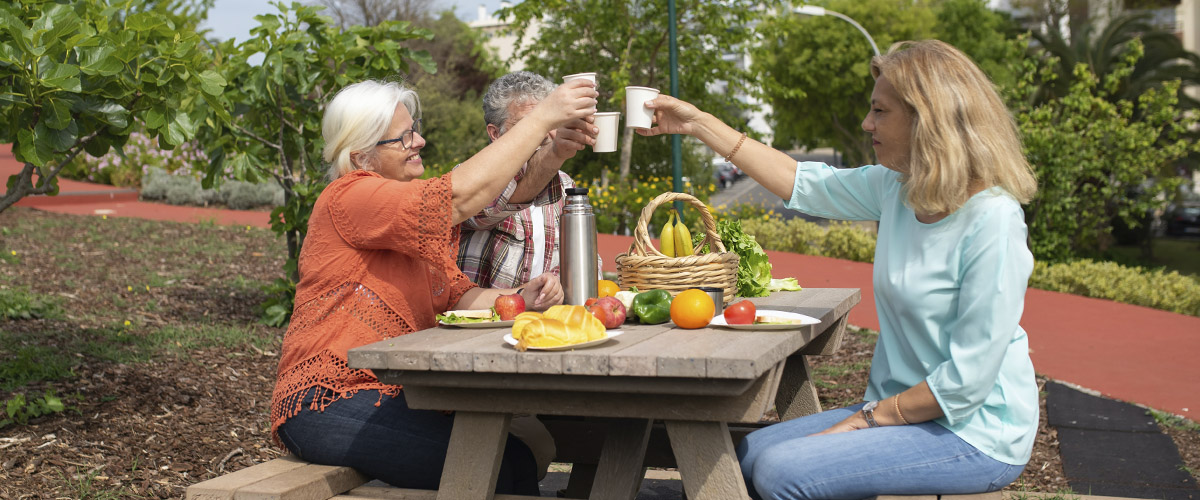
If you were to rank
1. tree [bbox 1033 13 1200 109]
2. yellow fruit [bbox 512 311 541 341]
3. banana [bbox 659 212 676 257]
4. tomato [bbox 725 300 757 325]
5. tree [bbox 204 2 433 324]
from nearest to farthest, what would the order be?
yellow fruit [bbox 512 311 541 341]
tomato [bbox 725 300 757 325]
banana [bbox 659 212 676 257]
tree [bbox 204 2 433 324]
tree [bbox 1033 13 1200 109]

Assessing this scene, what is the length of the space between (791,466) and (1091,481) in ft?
8.95

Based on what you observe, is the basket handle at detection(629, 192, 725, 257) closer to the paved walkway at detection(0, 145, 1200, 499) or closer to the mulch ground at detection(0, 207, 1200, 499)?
the mulch ground at detection(0, 207, 1200, 499)

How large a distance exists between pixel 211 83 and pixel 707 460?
2693 mm

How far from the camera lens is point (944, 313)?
8.39 ft

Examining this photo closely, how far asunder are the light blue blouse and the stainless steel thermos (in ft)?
2.76

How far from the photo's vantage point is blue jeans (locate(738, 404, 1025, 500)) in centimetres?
248

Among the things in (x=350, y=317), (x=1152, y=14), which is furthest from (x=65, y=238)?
(x=1152, y=14)

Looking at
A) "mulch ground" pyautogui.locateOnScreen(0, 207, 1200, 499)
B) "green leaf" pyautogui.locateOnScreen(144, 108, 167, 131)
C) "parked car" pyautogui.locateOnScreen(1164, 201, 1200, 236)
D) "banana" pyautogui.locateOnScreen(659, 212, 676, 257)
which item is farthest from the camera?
"parked car" pyautogui.locateOnScreen(1164, 201, 1200, 236)

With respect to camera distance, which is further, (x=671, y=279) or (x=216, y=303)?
(x=216, y=303)

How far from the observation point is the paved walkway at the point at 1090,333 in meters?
6.78

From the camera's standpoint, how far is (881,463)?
8.13ft

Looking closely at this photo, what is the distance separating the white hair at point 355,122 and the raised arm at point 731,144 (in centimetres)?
84

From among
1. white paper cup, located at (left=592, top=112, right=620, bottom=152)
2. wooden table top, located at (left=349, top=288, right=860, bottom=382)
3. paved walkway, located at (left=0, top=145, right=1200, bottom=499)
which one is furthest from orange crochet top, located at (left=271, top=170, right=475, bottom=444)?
paved walkway, located at (left=0, top=145, right=1200, bottom=499)

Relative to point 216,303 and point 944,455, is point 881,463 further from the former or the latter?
point 216,303
